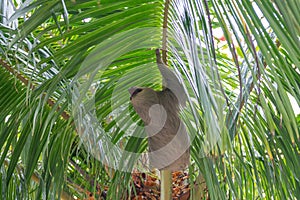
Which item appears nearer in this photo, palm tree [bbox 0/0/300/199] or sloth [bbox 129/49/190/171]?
palm tree [bbox 0/0/300/199]

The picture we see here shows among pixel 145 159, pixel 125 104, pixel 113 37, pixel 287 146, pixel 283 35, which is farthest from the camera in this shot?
pixel 145 159

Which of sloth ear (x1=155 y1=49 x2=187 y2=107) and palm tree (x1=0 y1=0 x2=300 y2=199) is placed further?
sloth ear (x1=155 y1=49 x2=187 y2=107)

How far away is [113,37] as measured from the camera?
0.71 meters

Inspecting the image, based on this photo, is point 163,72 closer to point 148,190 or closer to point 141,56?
point 141,56

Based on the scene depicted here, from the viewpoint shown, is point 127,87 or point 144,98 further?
point 127,87

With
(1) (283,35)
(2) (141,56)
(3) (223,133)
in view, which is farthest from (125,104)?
(1) (283,35)

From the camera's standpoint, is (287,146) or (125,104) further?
(125,104)

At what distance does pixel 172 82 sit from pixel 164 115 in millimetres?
47

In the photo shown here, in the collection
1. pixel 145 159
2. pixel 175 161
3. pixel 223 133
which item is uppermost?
pixel 145 159

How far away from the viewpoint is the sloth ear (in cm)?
73

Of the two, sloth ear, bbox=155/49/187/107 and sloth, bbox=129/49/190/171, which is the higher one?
sloth ear, bbox=155/49/187/107

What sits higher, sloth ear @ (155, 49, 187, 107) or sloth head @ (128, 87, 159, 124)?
sloth ear @ (155, 49, 187, 107)

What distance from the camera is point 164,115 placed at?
727 millimetres

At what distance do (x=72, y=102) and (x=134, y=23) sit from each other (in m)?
0.14
